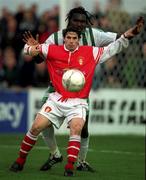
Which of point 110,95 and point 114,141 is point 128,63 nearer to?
point 110,95

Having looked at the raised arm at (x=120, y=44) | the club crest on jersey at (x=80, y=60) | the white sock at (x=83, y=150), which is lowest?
the white sock at (x=83, y=150)

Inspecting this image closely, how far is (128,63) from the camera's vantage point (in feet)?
64.5

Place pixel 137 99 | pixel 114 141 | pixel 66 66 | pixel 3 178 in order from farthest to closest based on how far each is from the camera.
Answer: pixel 137 99 < pixel 114 141 < pixel 66 66 < pixel 3 178

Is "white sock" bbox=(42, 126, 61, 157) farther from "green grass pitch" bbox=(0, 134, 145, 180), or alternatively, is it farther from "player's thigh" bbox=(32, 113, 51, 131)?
"player's thigh" bbox=(32, 113, 51, 131)

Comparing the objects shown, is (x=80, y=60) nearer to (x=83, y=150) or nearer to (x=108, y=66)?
(x=83, y=150)

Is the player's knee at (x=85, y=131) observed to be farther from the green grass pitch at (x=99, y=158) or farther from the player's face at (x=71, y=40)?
the player's face at (x=71, y=40)

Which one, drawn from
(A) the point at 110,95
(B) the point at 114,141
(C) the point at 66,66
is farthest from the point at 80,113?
(A) the point at 110,95

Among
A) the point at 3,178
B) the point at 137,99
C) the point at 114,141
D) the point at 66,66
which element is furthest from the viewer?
the point at 137,99

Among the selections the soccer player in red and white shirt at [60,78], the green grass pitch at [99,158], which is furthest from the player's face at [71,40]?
the green grass pitch at [99,158]

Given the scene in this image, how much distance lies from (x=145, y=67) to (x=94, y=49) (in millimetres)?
7870

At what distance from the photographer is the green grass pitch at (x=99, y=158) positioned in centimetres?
1134

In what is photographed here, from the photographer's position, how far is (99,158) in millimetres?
13867

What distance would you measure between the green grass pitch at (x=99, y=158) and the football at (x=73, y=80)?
113 centimetres

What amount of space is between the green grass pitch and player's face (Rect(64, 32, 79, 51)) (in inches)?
66.2
